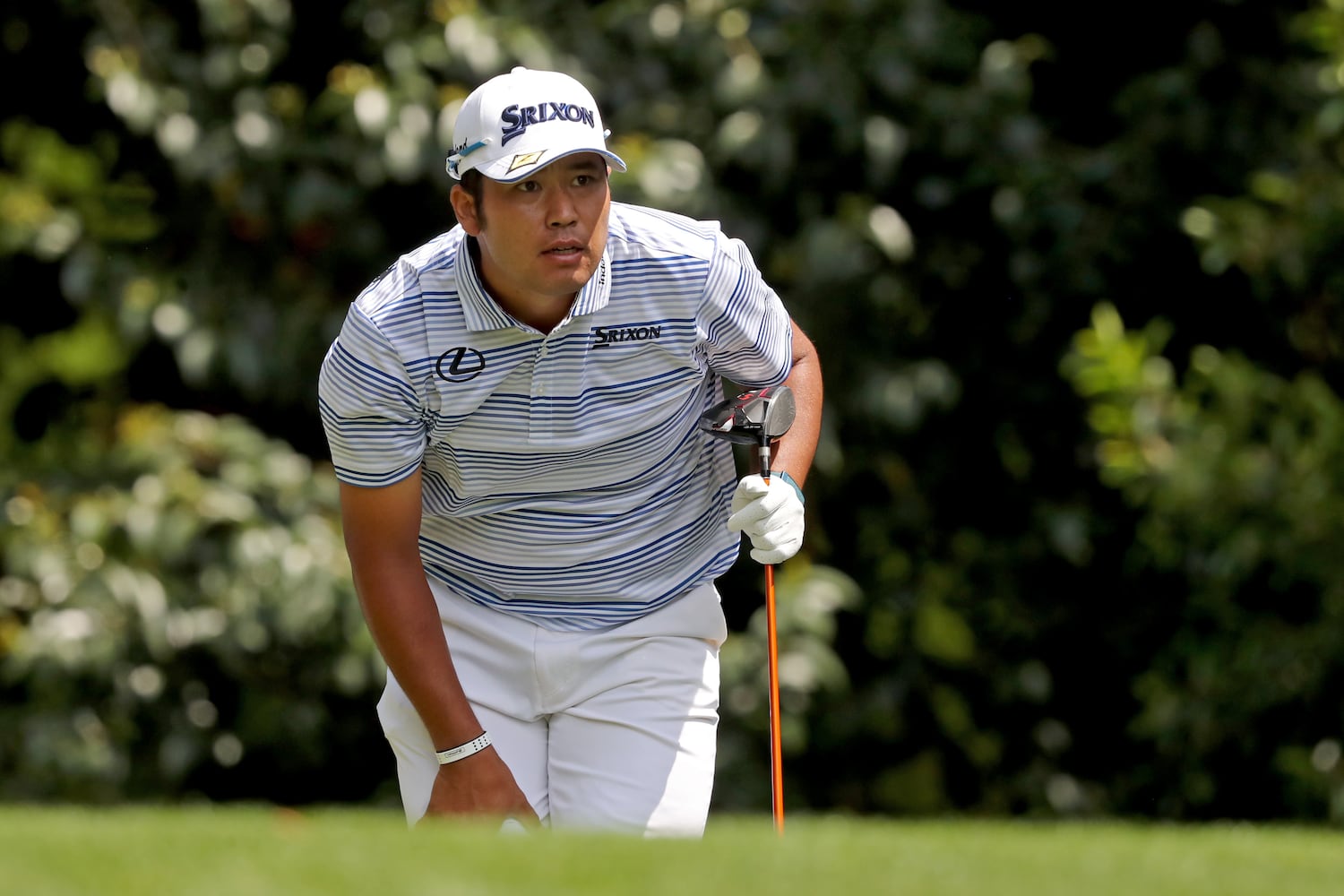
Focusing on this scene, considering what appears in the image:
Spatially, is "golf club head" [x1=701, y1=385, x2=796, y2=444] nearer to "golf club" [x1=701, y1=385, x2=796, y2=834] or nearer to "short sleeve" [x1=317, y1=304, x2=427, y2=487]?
"golf club" [x1=701, y1=385, x2=796, y2=834]

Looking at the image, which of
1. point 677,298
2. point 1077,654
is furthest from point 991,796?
point 677,298

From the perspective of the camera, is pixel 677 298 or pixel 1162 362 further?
pixel 1162 362

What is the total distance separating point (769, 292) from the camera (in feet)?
13.1

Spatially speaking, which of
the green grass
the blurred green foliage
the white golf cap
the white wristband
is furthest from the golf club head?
the blurred green foliage

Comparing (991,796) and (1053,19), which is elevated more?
(1053,19)

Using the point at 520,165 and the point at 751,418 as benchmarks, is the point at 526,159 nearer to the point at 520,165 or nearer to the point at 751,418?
the point at 520,165

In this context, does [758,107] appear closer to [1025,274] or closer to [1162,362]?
[1025,274]

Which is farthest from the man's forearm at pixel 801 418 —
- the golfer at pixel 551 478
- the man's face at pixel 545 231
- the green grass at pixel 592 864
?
the green grass at pixel 592 864

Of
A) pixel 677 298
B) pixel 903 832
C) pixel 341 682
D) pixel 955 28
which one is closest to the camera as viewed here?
pixel 903 832

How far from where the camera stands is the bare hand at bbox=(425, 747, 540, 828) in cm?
374

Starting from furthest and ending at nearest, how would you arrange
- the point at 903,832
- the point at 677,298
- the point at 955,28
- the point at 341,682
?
the point at 955,28 < the point at 341,682 < the point at 677,298 < the point at 903,832

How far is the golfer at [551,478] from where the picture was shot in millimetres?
3645

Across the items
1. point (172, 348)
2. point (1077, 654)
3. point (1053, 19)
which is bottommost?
point (1077, 654)

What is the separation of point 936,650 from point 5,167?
3.64m
